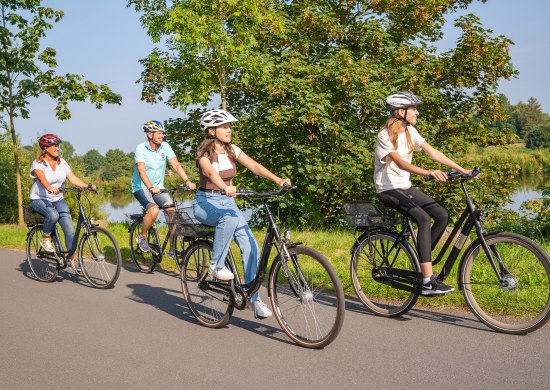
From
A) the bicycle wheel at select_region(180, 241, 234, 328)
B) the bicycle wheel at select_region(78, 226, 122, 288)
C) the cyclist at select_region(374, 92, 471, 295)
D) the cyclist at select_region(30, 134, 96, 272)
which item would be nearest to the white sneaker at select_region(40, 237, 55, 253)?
the cyclist at select_region(30, 134, 96, 272)

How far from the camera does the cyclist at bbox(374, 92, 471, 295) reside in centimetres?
519

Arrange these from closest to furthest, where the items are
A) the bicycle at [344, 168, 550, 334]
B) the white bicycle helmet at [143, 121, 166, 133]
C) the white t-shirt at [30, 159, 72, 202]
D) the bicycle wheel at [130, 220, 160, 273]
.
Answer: the bicycle at [344, 168, 550, 334] < the white t-shirt at [30, 159, 72, 202] < the white bicycle helmet at [143, 121, 166, 133] < the bicycle wheel at [130, 220, 160, 273]

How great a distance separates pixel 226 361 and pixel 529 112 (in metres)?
127

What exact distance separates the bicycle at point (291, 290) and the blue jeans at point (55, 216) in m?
2.92

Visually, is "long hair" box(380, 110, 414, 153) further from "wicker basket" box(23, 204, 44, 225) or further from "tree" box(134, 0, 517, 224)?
"tree" box(134, 0, 517, 224)

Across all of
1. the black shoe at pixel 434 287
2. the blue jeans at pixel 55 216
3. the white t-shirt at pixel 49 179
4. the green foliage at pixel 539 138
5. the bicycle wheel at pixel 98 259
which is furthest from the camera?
the green foliage at pixel 539 138

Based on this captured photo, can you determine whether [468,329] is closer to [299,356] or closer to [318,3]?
[299,356]

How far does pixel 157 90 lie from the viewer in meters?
18.9

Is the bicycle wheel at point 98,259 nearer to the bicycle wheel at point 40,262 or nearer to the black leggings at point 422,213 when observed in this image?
the bicycle wheel at point 40,262

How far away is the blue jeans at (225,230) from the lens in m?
5.04

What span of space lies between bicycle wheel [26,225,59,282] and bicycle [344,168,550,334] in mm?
4142

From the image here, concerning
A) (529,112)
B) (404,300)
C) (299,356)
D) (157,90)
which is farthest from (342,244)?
(529,112)

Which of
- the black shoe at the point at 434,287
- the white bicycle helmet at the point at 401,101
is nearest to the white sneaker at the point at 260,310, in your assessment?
→ the black shoe at the point at 434,287

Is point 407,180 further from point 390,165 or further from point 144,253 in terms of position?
point 144,253
